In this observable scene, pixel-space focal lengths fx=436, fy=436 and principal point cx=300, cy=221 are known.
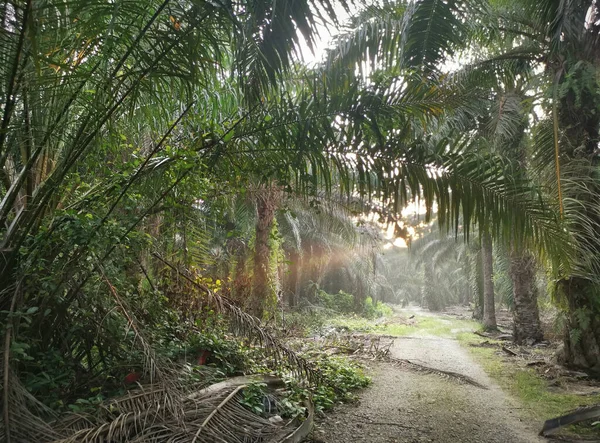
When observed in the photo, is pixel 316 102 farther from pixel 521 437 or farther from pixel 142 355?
pixel 521 437

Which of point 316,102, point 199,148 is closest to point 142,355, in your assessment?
point 199,148

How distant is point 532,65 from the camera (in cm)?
732

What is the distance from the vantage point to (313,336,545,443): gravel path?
13.1 ft

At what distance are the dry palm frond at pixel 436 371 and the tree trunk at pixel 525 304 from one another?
14.5 feet

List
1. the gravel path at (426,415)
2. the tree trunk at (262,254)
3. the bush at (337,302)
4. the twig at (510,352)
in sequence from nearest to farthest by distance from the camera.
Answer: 1. the gravel path at (426,415)
2. the tree trunk at (262,254)
3. the twig at (510,352)
4. the bush at (337,302)

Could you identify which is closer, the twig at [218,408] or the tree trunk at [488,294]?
the twig at [218,408]

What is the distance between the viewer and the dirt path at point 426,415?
398 centimetres

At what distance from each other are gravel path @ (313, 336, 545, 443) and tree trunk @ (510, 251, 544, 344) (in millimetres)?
4527

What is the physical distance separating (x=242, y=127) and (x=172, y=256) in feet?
5.71

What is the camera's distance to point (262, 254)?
30.0 ft

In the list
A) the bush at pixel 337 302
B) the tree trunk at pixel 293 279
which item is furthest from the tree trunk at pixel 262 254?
the bush at pixel 337 302

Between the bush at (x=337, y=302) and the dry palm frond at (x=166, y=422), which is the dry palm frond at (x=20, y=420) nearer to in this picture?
the dry palm frond at (x=166, y=422)

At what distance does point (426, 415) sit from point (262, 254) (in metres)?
5.17

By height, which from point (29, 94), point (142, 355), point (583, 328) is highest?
point (29, 94)
